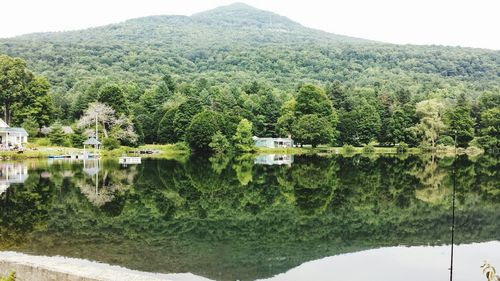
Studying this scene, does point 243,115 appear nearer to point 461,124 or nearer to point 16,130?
point 461,124

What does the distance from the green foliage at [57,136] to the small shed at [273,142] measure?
26601mm

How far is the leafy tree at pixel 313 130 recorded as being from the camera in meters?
70.6

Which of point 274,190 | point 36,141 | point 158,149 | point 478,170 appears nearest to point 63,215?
point 274,190

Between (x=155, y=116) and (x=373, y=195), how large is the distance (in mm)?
53684

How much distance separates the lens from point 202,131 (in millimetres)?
67062

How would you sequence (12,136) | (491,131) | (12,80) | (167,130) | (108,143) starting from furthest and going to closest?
(491,131), (167,130), (12,80), (108,143), (12,136)

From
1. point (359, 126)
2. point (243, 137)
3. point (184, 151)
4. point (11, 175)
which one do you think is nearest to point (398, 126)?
point (359, 126)

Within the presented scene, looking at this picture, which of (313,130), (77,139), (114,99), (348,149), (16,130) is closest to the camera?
(16,130)

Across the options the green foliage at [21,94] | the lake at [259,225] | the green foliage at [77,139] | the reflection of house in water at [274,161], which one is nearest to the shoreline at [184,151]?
the green foliage at [77,139]

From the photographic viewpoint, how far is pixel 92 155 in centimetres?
5581

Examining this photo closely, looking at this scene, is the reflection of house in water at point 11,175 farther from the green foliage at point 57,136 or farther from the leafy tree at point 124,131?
the leafy tree at point 124,131

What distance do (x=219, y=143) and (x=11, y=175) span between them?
35.9m

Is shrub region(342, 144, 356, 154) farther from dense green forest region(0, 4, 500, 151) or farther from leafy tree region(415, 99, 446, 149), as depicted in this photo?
leafy tree region(415, 99, 446, 149)

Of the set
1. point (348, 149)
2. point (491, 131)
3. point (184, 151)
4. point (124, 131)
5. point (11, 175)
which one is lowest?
point (184, 151)
